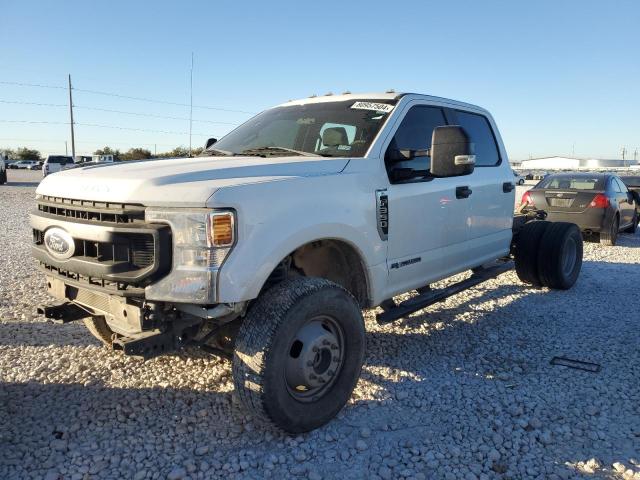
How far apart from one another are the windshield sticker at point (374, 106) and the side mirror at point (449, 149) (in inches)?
26.6

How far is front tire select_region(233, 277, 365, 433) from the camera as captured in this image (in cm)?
A: 269

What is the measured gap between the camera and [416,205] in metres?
3.77

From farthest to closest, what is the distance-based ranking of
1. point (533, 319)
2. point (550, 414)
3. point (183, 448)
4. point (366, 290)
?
1. point (533, 319)
2. point (366, 290)
3. point (550, 414)
4. point (183, 448)

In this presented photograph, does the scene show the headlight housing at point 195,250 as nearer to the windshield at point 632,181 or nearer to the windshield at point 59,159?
the windshield at point 632,181

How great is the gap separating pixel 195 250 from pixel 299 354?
900 millimetres

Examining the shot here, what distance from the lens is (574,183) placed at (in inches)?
414

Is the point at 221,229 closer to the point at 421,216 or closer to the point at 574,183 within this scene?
the point at 421,216

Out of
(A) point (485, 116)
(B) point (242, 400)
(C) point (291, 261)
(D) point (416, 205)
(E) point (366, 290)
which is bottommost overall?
(B) point (242, 400)

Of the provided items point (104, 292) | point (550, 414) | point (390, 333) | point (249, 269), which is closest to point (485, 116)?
point (390, 333)

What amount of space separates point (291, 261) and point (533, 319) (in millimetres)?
3097

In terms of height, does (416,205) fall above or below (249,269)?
above

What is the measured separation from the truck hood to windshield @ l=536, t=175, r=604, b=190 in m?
8.67

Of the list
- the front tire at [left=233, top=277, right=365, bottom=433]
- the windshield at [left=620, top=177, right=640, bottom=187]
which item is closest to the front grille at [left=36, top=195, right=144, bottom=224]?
the front tire at [left=233, top=277, right=365, bottom=433]

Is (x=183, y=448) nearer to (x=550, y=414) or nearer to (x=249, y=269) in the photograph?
(x=249, y=269)
